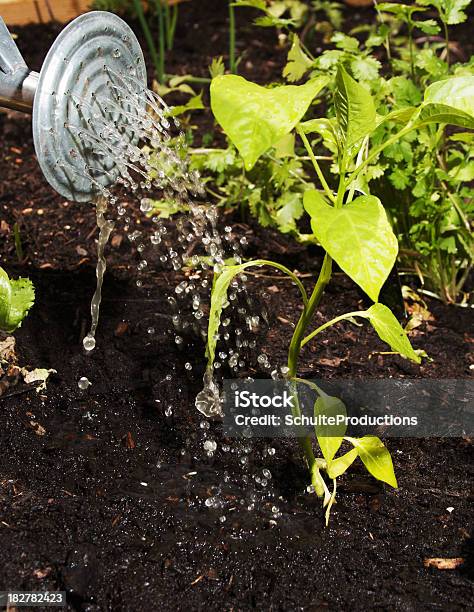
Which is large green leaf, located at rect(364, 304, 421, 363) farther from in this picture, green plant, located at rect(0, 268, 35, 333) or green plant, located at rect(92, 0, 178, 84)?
green plant, located at rect(92, 0, 178, 84)

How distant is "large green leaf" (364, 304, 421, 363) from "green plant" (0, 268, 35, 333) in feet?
Answer: 2.46

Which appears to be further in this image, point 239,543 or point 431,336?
point 431,336

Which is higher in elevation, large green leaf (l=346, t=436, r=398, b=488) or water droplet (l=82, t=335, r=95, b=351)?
large green leaf (l=346, t=436, r=398, b=488)

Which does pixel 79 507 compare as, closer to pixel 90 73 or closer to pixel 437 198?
pixel 90 73

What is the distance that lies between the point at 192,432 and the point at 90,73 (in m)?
0.84

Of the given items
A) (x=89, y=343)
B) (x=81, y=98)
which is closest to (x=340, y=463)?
(x=89, y=343)

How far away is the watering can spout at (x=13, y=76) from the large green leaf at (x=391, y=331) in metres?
0.86

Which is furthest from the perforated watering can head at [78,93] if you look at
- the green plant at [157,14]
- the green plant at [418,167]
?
the green plant at [157,14]

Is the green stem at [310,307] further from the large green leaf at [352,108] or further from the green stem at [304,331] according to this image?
the large green leaf at [352,108]

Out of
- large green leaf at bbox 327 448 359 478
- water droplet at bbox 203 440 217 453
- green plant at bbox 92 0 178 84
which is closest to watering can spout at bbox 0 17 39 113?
water droplet at bbox 203 440 217 453

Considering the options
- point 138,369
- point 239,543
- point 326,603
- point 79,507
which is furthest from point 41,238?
point 326,603

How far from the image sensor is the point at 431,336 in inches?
90.5

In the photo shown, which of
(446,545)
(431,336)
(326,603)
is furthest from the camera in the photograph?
(431,336)

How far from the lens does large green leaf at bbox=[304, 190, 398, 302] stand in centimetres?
120
